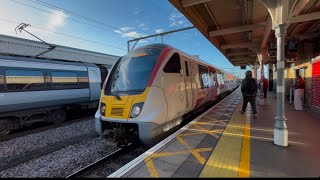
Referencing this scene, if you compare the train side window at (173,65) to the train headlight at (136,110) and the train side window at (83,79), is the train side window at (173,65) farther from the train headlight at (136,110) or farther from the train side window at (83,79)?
the train side window at (83,79)

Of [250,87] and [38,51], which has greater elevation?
[38,51]

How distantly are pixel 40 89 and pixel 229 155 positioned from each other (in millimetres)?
8240

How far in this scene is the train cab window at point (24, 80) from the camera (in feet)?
24.7

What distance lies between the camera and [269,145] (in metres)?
4.38

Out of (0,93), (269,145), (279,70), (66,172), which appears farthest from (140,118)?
(0,93)

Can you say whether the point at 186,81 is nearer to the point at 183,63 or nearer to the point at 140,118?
the point at 183,63

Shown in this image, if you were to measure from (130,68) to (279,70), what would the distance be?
3648mm

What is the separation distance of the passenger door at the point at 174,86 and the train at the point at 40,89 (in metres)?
6.23

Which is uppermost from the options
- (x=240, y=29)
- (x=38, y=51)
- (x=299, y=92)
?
(x=38, y=51)

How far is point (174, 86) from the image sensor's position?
5.59 metres

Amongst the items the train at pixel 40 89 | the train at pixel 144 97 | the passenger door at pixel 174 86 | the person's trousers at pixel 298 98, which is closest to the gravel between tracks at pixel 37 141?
the train at pixel 40 89

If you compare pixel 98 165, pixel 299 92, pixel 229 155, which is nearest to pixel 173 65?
pixel 229 155

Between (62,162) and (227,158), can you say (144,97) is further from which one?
(62,162)

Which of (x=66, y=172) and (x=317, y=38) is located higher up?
(x=317, y=38)
